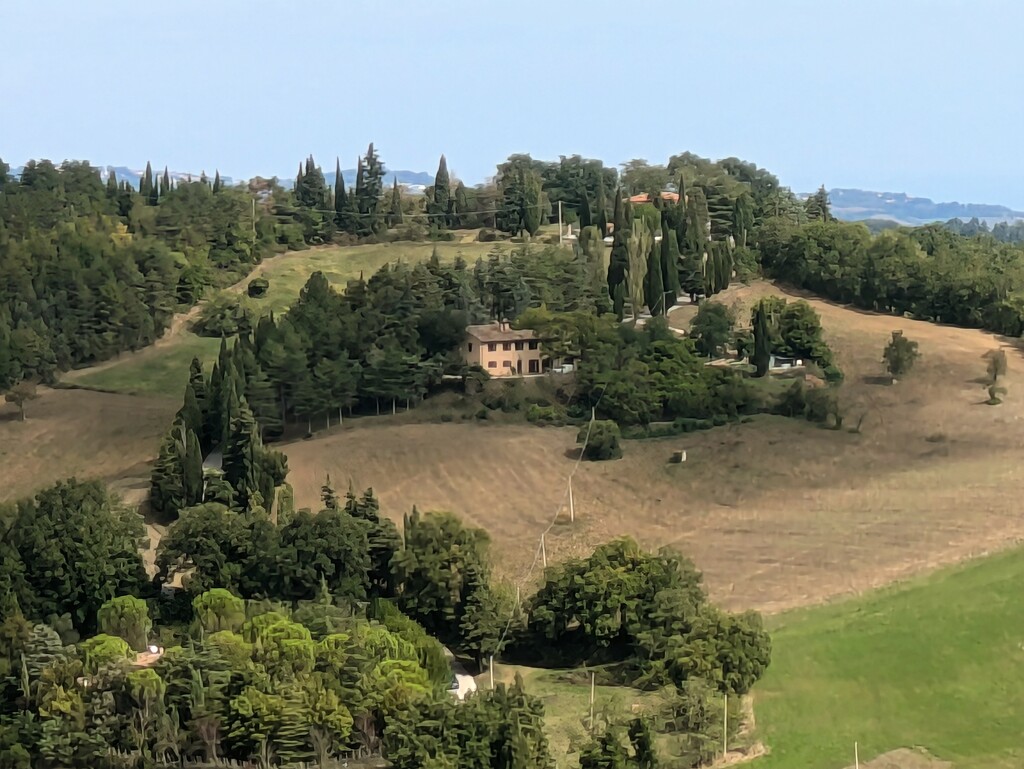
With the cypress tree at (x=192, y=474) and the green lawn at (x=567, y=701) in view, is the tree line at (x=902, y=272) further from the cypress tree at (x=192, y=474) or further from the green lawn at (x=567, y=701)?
the green lawn at (x=567, y=701)

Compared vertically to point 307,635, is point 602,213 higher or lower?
higher

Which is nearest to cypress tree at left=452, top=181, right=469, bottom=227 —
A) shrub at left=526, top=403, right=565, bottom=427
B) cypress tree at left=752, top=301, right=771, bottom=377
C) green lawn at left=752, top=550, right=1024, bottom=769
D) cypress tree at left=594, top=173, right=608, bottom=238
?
cypress tree at left=594, top=173, right=608, bottom=238

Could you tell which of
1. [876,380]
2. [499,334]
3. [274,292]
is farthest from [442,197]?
[876,380]

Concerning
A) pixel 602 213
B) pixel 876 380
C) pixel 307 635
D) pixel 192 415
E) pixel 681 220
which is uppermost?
pixel 602 213

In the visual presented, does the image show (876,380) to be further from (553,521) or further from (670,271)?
(553,521)

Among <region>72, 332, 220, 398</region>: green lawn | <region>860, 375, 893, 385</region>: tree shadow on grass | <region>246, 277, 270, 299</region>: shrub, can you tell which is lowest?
<region>72, 332, 220, 398</region>: green lawn

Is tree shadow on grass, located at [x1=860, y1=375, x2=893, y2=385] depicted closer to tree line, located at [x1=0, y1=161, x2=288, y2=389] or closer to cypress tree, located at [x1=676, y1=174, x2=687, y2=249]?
cypress tree, located at [x1=676, y1=174, x2=687, y2=249]

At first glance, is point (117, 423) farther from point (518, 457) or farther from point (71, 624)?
point (71, 624)

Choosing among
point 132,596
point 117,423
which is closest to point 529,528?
point 132,596
